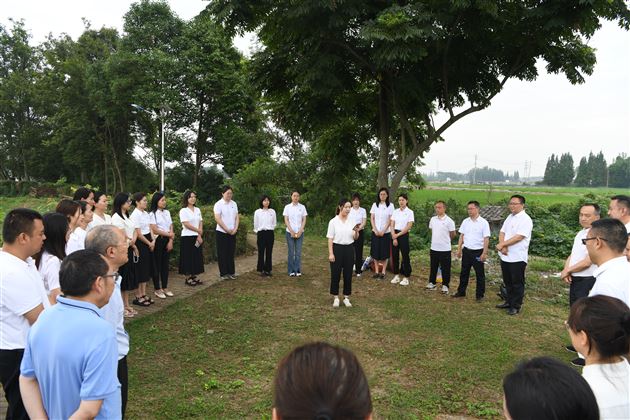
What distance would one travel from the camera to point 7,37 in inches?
1247

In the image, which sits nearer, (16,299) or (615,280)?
(16,299)

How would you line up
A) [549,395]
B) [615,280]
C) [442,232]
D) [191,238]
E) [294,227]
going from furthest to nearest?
[294,227] → [191,238] → [442,232] → [615,280] → [549,395]

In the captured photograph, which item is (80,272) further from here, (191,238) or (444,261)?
(444,261)

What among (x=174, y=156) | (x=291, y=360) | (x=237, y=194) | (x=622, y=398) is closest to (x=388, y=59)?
(x=622, y=398)

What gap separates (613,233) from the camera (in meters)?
3.35

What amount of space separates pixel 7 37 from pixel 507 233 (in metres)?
39.3

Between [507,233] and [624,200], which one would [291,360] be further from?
[507,233]

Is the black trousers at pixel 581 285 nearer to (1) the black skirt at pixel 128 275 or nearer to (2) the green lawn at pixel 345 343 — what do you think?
(2) the green lawn at pixel 345 343

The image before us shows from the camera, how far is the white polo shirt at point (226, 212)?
7.69 metres

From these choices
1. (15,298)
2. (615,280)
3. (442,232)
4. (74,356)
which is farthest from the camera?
(442,232)

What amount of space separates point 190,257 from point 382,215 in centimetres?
380

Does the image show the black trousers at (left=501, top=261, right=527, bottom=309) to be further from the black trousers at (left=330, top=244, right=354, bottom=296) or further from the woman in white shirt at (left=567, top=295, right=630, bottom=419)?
the woman in white shirt at (left=567, top=295, right=630, bottom=419)

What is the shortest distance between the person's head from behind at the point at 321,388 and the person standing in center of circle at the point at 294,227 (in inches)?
279

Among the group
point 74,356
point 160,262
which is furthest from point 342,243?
point 74,356
